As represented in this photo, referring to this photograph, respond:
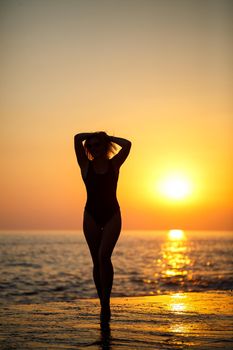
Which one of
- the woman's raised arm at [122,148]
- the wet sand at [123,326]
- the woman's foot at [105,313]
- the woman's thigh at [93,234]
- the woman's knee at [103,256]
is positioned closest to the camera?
the wet sand at [123,326]

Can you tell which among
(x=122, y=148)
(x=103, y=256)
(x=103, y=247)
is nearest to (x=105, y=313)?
(x=103, y=256)

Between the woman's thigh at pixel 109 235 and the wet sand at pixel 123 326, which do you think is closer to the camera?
the wet sand at pixel 123 326

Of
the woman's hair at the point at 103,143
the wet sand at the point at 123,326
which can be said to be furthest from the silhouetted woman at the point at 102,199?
the wet sand at the point at 123,326

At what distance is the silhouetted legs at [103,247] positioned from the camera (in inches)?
283

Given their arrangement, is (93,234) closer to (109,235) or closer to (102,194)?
(109,235)

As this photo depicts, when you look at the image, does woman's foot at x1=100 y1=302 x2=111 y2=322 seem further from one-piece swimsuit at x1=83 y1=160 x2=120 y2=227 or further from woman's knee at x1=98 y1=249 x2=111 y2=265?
one-piece swimsuit at x1=83 y1=160 x2=120 y2=227

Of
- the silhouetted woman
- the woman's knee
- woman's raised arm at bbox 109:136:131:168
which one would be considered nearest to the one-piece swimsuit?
the silhouetted woman

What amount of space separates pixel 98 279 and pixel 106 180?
4.60ft

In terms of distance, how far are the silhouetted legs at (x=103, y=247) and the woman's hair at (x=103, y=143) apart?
845 millimetres

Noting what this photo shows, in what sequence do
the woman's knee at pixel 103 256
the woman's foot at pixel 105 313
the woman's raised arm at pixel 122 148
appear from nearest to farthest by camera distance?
the woman's foot at pixel 105 313 < the woman's knee at pixel 103 256 < the woman's raised arm at pixel 122 148

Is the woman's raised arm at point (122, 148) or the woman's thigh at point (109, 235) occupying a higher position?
the woman's raised arm at point (122, 148)

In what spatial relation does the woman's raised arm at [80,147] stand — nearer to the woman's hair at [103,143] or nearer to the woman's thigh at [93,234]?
the woman's hair at [103,143]

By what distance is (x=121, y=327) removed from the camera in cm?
605

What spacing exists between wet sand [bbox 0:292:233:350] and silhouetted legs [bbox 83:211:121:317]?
33cm
